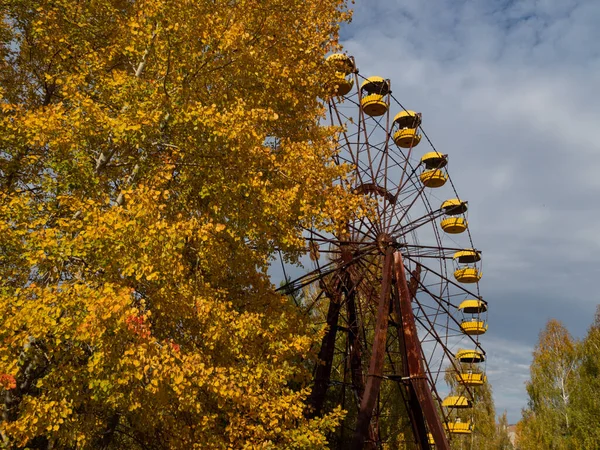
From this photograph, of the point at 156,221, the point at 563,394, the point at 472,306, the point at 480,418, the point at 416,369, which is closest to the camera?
the point at 156,221

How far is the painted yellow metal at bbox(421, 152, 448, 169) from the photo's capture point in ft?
56.5

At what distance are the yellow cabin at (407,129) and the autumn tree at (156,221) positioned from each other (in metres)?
8.19

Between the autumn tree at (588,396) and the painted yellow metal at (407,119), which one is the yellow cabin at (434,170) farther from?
the autumn tree at (588,396)

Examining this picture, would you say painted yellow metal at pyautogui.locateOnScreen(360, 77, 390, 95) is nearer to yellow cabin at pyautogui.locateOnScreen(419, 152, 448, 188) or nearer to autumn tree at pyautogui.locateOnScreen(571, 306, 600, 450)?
yellow cabin at pyautogui.locateOnScreen(419, 152, 448, 188)

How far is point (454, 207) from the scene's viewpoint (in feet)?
55.7

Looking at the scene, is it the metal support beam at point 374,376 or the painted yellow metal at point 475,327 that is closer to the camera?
the metal support beam at point 374,376

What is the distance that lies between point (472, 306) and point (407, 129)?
766 centimetres

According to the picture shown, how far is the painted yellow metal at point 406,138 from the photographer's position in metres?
16.8

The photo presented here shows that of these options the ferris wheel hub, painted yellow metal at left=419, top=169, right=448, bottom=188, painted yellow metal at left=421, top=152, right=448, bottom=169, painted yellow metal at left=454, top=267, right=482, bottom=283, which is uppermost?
painted yellow metal at left=421, top=152, right=448, bottom=169

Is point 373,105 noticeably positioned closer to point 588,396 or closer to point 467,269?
point 467,269

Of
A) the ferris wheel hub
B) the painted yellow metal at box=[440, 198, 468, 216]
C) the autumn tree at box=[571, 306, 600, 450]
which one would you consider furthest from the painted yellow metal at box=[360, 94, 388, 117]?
the autumn tree at box=[571, 306, 600, 450]

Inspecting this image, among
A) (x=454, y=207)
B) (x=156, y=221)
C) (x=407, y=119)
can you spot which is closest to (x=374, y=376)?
(x=156, y=221)

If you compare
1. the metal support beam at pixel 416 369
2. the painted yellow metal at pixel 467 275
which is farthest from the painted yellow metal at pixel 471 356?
the metal support beam at pixel 416 369

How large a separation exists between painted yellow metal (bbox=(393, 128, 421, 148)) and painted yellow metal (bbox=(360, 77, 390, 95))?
1539mm
